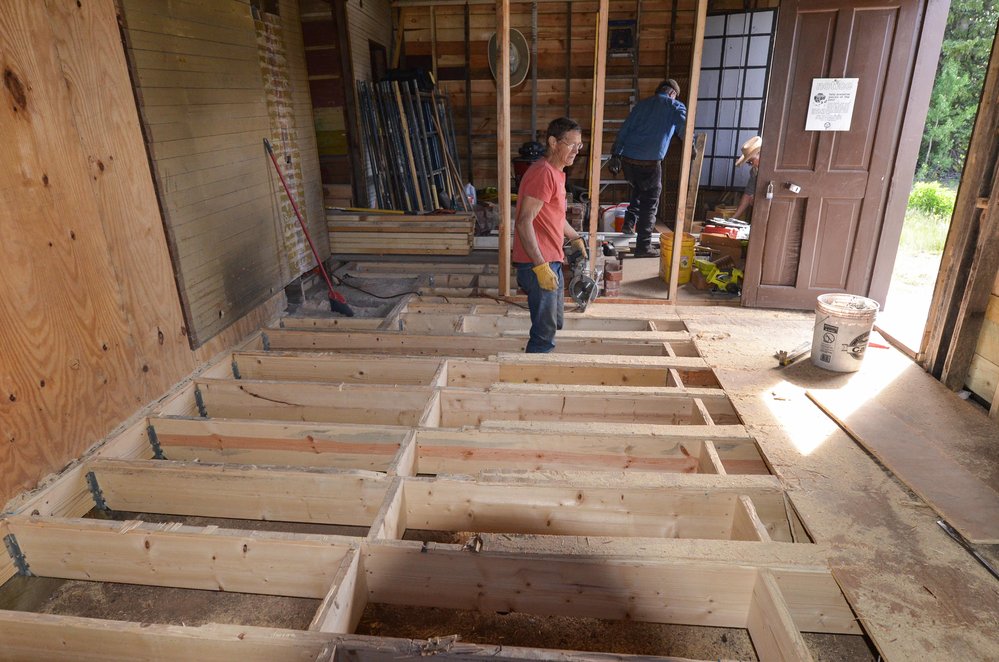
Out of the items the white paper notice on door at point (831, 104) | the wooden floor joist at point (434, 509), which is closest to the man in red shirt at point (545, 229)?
the wooden floor joist at point (434, 509)

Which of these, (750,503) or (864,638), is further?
(750,503)

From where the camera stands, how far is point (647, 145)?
655 cm

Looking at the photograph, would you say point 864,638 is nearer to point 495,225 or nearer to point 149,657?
point 149,657

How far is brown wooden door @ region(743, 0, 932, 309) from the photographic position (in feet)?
13.1

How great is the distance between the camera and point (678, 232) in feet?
15.6

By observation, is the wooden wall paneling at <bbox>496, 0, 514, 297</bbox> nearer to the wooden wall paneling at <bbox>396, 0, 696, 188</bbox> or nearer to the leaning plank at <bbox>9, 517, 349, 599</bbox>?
the leaning plank at <bbox>9, 517, 349, 599</bbox>

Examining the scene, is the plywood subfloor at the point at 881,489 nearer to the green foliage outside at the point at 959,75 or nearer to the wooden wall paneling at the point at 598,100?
the wooden wall paneling at the point at 598,100

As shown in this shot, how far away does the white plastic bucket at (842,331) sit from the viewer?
3.37 m

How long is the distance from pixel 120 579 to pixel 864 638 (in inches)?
105

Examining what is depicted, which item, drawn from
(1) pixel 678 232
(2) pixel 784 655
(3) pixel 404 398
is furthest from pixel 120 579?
(1) pixel 678 232

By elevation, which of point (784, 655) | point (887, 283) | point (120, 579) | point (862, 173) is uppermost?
point (862, 173)

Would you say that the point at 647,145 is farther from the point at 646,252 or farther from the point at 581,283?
the point at 581,283

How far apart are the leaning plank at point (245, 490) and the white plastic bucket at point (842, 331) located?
2770mm

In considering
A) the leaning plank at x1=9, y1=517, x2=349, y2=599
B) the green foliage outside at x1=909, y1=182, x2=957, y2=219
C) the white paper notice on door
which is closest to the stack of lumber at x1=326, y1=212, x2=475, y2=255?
the white paper notice on door
